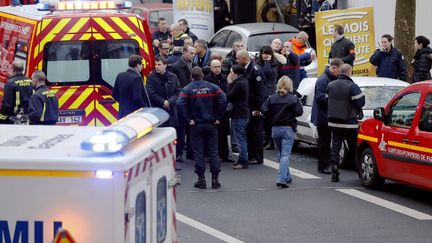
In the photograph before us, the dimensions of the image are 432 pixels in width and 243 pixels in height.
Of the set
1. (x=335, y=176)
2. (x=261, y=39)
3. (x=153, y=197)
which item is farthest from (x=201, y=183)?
(x=261, y=39)

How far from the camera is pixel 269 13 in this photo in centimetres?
3017

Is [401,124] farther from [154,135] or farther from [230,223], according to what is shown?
[154,135]

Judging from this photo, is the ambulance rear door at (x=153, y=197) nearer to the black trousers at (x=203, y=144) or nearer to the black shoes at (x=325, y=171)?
the black trousers at (x=203, y=144)

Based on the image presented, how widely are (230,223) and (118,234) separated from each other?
23.3 ft

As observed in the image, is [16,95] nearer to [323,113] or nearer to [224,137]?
[224,137]

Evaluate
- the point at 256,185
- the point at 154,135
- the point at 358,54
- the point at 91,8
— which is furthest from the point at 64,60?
the point at 154,135

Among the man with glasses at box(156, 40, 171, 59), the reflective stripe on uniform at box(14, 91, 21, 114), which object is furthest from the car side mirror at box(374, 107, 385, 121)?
→ the man with glasses at box(156, 40, 171, 59)

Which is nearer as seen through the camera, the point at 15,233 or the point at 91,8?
the point at 15,233

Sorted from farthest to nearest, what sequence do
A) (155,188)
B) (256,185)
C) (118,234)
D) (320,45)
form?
(320,45), (256,185), (155,188), (118,234)

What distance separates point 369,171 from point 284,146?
46.5 inches

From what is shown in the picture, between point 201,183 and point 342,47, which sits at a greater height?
point 342,47

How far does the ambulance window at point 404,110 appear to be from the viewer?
1315 cm

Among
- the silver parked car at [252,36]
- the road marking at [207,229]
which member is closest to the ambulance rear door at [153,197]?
the road marking at [207,229]

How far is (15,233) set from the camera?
5.35 metres
